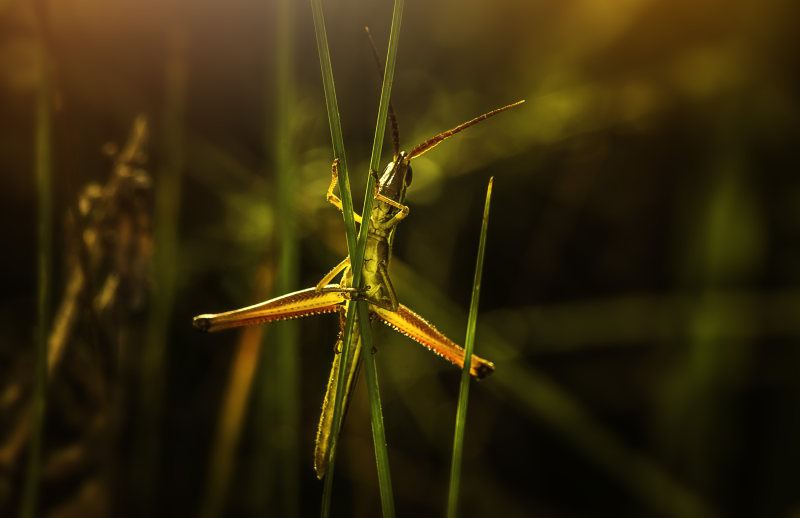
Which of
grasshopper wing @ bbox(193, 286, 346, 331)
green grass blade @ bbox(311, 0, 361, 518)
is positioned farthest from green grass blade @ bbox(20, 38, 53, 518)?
green grass blade @ bbox(311, 0, 361, 518)

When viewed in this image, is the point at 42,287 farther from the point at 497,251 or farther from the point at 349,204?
the point at 497,251

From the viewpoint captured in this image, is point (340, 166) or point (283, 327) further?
point (283, 327)

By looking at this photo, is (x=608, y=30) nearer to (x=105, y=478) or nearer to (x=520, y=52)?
(x=520, y=52)

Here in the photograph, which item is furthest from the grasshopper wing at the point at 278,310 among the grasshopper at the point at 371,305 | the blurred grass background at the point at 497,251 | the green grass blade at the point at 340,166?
the blurred grass background at the point at 497,251

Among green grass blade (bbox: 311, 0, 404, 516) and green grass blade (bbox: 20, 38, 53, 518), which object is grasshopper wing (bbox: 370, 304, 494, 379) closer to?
green grass blade (bbox: 311, 0, 404, 516)

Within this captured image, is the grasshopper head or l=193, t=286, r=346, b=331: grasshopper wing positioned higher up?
the grasshopper head

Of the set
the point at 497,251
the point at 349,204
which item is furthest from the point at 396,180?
the point at 497,251
